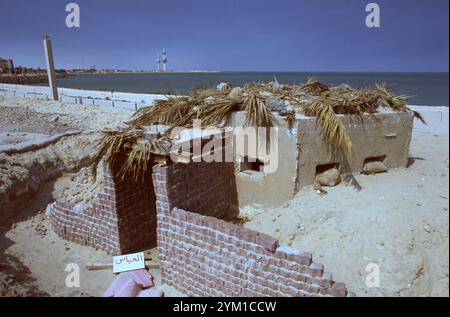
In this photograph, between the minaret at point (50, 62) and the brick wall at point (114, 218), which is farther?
the minaret at point (50, 62)

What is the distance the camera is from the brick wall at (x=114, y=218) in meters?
4.68

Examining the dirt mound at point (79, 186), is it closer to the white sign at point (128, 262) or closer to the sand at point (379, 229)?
the white sign at point (128, 262)

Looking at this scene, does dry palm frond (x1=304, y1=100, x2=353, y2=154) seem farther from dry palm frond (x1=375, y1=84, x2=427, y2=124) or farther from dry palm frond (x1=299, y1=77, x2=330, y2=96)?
dry palm frond (x1=375, y1=84, x2=427, y2=124)

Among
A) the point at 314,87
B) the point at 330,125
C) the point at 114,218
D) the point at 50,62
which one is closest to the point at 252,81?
the point at 314,87

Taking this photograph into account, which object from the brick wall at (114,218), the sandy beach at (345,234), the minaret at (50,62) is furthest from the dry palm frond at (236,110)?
the minaret at (50,62)

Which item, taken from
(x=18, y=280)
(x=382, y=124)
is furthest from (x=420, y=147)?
(x=18, y=280)

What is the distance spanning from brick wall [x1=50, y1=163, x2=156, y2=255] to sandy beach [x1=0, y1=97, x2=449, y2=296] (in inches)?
9.0

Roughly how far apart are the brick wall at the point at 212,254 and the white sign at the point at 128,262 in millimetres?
463

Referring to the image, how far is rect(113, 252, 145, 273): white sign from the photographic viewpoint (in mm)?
4480

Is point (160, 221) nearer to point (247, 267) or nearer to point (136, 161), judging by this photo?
point (136, 161)

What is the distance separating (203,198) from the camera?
4781mm

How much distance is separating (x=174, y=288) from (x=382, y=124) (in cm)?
432

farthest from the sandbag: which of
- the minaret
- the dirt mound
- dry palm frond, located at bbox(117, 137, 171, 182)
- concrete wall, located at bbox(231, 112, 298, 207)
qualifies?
the minaret
